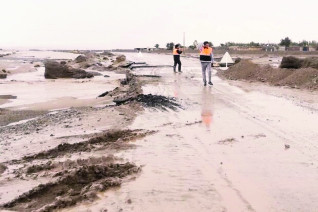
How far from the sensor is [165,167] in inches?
263

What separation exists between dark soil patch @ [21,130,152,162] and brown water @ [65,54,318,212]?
1.32ft

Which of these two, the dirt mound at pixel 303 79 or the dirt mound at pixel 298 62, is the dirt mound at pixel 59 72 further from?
the dirt mound at pixel 303 79

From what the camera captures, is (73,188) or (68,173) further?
(68,173)

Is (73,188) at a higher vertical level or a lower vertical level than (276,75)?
lower

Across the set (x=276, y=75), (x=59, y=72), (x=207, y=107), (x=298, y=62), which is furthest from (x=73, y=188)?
(x=59, y=72)

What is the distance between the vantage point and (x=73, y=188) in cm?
589

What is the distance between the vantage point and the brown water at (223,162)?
5.27 m

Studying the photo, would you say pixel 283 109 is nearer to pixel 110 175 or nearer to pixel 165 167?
pixel 165 167

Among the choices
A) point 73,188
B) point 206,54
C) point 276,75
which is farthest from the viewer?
point 276,75

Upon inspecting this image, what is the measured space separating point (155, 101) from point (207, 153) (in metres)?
6.19

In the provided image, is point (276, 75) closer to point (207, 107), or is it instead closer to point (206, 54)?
point (206, 54)

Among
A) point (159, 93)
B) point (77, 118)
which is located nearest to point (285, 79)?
point (159, 93)

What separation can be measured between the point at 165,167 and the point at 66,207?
194 centimetres

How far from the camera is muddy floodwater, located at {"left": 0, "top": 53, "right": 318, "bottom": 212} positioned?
533 centimetres
